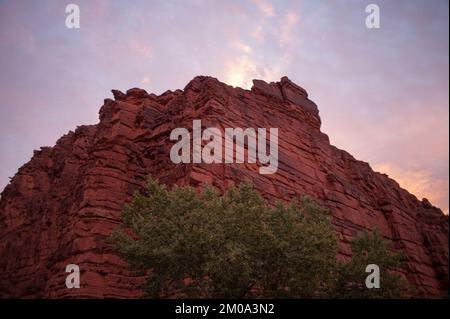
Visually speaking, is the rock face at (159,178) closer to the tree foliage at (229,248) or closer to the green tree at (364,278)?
the tree foliage at (229,248)

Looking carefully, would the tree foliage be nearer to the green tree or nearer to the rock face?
the green tree

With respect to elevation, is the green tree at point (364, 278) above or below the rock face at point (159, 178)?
below

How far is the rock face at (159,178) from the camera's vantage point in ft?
102

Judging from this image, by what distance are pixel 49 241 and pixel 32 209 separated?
12037 mm

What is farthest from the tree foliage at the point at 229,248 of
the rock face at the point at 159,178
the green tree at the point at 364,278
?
the rock face at the point at 159,178

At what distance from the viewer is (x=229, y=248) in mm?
17719

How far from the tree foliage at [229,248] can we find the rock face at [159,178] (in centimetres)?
687

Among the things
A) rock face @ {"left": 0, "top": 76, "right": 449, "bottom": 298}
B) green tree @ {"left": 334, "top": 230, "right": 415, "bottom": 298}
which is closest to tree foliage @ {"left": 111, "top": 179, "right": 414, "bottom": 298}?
green tree @ {"left": 334, "top": 230, "right": 415, "bottom": 298}

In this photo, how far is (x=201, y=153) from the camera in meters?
31.3

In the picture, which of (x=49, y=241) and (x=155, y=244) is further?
(x=49, y=241)

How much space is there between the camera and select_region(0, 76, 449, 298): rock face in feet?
102
